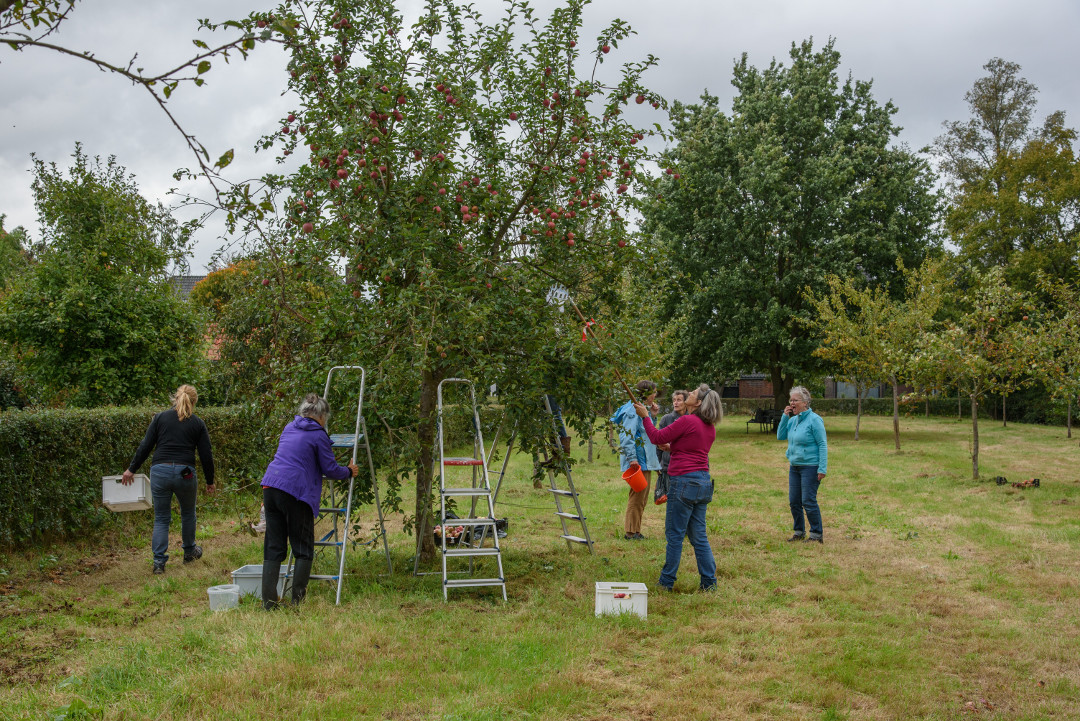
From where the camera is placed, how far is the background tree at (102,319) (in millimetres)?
11953

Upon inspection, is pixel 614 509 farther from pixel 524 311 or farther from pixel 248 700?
pixel 248 700

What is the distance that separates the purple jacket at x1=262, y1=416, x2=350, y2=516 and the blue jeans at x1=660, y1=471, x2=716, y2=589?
2.68m

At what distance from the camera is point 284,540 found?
21.0 feet

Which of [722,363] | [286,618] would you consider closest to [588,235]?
[286,618]

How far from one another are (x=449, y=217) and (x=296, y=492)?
2667 mm

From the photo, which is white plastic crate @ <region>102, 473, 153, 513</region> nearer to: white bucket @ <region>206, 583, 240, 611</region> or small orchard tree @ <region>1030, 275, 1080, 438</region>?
white bucket @ <region>206, 583, 240, 611</region>

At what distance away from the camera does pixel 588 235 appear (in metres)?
8.14

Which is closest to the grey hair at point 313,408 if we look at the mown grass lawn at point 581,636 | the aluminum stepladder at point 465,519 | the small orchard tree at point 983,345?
the aluminum stepladder at point 465,519

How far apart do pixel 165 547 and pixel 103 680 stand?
334 cm

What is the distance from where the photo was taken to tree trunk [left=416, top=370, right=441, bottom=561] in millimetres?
7586

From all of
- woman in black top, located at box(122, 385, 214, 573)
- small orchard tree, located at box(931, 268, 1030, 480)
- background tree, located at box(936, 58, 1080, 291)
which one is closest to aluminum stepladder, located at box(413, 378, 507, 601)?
woman in black top, located at box(122, 385, 214, 573)

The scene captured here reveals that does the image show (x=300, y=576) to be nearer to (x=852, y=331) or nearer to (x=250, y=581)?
(x=250, y=581)

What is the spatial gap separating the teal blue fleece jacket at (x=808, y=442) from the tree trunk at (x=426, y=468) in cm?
401

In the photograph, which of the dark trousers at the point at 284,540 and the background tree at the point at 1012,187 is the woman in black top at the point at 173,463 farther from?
the background tree at the point at 1012,187
